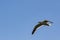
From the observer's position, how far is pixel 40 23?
2939 cm
